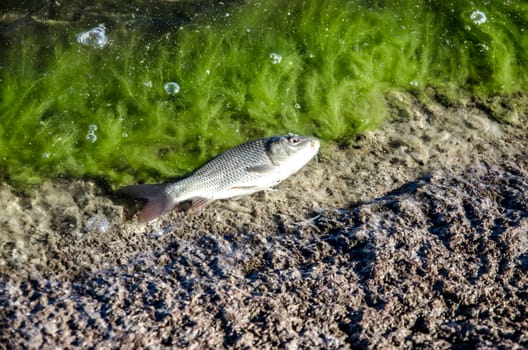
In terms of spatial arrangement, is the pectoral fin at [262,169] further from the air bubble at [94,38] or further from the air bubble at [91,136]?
the air bubble at [94,38]

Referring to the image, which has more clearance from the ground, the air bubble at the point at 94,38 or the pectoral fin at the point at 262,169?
the air bubble at the point at 94,38

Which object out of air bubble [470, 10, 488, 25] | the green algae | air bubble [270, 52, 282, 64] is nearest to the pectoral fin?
the green algae

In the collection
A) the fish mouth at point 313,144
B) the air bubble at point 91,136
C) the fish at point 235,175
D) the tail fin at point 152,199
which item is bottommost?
the air bubble at point 91,136

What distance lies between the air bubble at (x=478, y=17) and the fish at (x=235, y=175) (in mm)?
2209

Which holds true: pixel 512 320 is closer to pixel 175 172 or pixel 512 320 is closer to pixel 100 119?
pixel 175 172

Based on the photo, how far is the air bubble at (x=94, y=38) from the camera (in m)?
5.07

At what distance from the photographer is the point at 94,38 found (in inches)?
202

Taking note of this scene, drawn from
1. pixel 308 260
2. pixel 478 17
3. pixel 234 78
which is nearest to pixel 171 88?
pixel 234 78

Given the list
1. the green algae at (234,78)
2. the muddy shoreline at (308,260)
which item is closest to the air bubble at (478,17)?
the green algae at (234,78)

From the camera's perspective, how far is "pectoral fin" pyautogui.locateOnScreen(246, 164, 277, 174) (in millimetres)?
3686

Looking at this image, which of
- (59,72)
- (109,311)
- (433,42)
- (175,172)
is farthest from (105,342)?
(433,42)

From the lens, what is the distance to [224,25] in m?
5.13

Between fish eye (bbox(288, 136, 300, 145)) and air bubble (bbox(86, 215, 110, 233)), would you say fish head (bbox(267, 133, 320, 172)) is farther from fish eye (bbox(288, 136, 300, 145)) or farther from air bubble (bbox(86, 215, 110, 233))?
air bubble (bbox(86, 215, 110, 233))

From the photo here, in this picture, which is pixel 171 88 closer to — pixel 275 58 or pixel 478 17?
pixel 275 58
